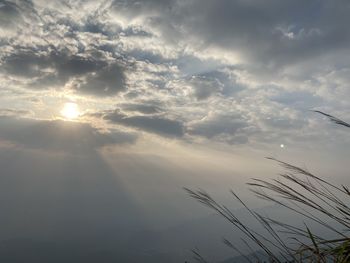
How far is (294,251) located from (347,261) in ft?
1.02

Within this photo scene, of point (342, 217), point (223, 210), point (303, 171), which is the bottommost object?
point (342, 217)

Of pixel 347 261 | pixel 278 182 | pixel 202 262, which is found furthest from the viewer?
pixel 202 262

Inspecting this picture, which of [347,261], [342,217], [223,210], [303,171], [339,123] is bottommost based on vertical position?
[347,261]

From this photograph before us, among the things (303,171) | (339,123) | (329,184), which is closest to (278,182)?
(303,171)

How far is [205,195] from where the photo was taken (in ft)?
6.69

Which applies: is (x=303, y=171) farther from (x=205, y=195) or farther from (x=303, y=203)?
(x=205, y=195)

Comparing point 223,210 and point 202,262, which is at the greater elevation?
point 223,210

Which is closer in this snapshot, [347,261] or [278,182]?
[347,261]

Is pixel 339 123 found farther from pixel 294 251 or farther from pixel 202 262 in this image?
pixel 202 262

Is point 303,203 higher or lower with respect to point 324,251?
higher

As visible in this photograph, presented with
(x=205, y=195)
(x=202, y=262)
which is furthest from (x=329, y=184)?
(x=202, y=262)

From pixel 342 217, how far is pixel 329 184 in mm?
219

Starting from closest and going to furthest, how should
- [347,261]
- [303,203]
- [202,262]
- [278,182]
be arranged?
1. [347,261]
2. [303,203]
3. [278,182]
4. [202,262]

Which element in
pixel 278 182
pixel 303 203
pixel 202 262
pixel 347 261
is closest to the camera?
pixel 347 261
